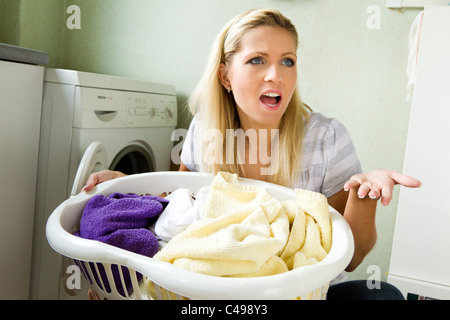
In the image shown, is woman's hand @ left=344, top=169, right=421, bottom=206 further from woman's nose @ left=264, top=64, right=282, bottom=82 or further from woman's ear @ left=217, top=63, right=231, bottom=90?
woman's ear @ left=217, top=63, right=231, bottom=90

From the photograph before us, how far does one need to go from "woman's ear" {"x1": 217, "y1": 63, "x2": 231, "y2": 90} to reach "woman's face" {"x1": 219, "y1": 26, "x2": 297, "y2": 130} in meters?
0.08

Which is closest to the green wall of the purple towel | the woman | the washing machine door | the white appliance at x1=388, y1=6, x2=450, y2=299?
the white appliance at x1=388, y1=6, x2=450, y2=299

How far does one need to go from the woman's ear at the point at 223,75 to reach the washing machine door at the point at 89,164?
40 cm

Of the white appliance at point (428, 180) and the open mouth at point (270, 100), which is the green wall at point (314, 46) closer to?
the white appliance at point (428, 180)

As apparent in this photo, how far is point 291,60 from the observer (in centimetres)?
107

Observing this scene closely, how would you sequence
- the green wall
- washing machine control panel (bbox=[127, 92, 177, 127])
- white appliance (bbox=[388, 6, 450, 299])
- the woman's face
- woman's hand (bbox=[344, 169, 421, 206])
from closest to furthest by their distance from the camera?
woman's hand (bbox=[344, 169, 421, 206]) → the woman's face → white appliance (bbox=[388, 6, 450, 299]) → washing machine control panel (bbox=[127, 92, 177, 127]) → the green wall

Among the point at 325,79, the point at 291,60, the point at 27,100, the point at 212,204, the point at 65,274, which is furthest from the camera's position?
the point at 325,79

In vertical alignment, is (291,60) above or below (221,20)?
below

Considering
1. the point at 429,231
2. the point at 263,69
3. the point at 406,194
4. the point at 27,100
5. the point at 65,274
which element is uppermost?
the point at 263,69

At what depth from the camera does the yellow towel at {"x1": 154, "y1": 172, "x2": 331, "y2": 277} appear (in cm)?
58
